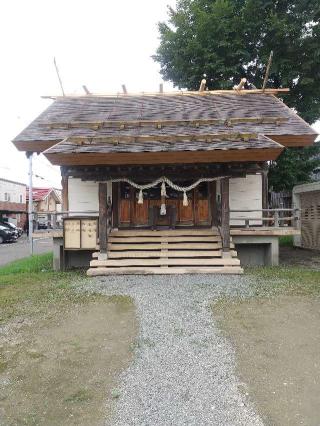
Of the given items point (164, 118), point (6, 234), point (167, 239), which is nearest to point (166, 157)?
point (167, 239)

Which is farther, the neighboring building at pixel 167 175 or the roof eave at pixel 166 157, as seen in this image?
the neighboring building at pixel 167 175

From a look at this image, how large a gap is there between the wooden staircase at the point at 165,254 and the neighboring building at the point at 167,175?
3 cm

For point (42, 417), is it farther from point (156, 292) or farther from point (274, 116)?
point (274, 116)

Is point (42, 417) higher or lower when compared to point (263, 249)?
lower

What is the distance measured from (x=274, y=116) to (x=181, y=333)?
989 cm

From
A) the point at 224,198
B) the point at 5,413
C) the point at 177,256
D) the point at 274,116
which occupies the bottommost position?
the point at 5,413

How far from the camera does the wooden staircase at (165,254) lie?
31.2 ft

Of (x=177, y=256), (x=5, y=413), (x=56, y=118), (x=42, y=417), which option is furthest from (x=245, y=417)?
(x=56, y=118)

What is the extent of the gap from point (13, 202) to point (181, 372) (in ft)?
122

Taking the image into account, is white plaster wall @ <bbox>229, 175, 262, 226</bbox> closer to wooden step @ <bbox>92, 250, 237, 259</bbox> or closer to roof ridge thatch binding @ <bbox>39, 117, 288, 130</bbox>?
roof ridge thatch binding @ <bbox>39, 117, 288, 130</bbox>

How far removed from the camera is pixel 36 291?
319 inches

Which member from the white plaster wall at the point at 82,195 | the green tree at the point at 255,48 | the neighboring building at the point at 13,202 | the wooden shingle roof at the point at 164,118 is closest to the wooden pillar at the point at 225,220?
the wooden shingle roof at the point at 164,118

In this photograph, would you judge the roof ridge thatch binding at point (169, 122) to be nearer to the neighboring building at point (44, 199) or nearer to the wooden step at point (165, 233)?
the wooden step at point (165, 233)

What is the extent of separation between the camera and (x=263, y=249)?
1167 centimetres
